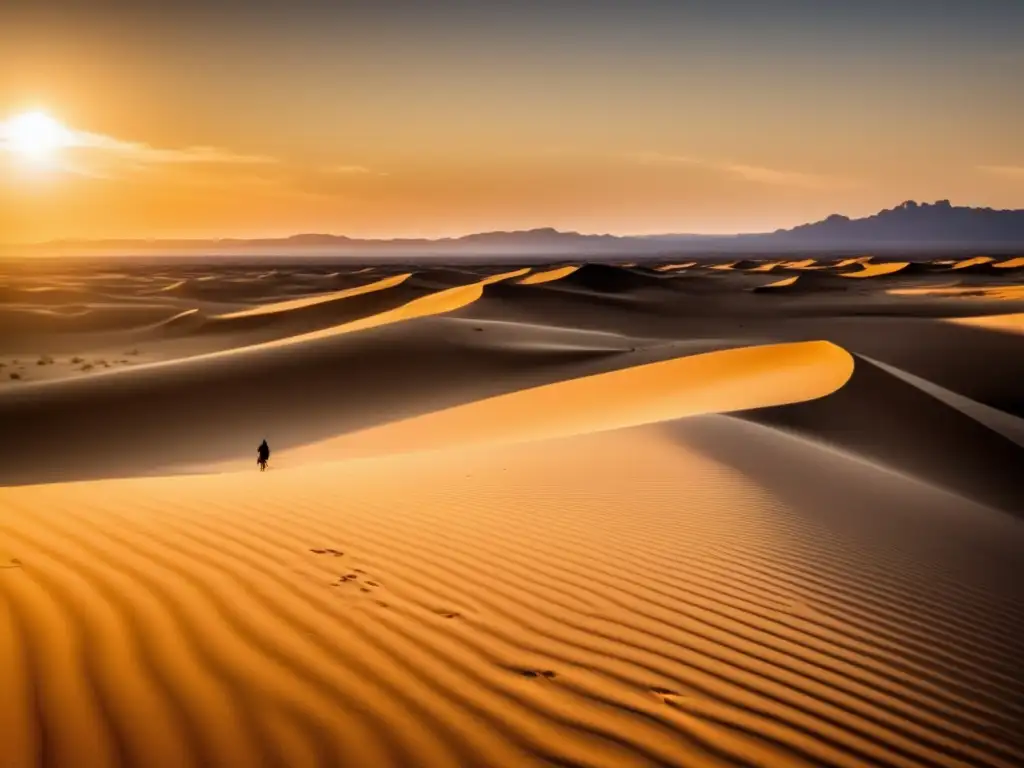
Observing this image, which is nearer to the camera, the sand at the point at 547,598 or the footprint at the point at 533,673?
the sand at the point at 547,598

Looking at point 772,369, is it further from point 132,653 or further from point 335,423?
point 132,653

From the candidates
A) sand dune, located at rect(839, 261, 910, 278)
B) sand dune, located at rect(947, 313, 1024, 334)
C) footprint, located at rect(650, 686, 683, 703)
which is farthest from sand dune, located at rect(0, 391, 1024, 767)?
sand dune, located at rect(839, 261, 910, 278)

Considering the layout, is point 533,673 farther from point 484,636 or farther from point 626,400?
point 626,400

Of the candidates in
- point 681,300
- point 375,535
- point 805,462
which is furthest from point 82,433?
point 681,300

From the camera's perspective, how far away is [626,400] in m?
16.2

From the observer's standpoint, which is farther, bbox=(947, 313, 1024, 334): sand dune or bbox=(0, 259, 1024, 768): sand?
bbox=(947, 313, 1024, 334): sand dune

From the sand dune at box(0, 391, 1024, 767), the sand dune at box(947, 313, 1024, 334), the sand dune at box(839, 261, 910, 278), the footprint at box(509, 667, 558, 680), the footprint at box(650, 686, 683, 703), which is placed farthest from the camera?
the sand dune at box(839, 261, 910, 278)

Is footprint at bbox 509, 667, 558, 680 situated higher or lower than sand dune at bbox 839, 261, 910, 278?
higher

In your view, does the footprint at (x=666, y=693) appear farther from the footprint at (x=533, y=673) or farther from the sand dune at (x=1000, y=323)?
the sand dune at (x=1000, y=323)

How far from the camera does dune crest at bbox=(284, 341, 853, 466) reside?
13445 millimetres

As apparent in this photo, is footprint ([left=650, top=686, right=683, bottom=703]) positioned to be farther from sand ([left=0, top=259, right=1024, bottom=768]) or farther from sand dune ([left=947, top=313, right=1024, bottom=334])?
sand dune ([left=947, top=313, right=1024, bottom=334])

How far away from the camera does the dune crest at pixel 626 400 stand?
13.4m

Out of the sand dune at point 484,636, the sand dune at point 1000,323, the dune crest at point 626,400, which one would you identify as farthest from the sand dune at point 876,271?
the sand dune at point 484,636

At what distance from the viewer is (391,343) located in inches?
928
